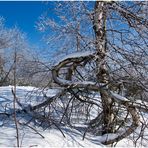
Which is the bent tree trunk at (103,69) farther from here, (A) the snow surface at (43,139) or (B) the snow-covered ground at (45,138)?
(A) the snow surface at (43,139)

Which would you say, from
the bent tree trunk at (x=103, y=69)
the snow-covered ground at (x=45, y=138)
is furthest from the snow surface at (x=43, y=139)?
the bent tree trunk at (x=103, y=69)

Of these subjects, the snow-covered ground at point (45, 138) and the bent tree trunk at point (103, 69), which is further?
the bent tree trunk at point (103, 69)

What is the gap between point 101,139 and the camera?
535cm

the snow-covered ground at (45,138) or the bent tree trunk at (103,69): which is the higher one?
the bent tree trunk at (103,69)

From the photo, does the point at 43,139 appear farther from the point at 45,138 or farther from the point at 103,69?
the point at 103,69

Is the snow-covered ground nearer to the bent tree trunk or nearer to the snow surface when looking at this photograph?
the snow surface

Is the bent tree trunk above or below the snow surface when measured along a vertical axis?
above

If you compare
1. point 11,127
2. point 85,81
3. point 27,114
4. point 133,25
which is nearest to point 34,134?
point 11,127

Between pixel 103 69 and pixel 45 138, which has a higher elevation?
pixel 103 69

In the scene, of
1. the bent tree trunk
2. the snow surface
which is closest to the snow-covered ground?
the snow surface

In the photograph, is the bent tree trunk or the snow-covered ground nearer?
the snow-covered ground

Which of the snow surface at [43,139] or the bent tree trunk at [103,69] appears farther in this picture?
the bent tree trunk at [103,69]

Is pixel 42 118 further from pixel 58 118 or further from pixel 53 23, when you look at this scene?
pixel 53 23

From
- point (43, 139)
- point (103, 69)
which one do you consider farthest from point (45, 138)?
point (103, 69)
